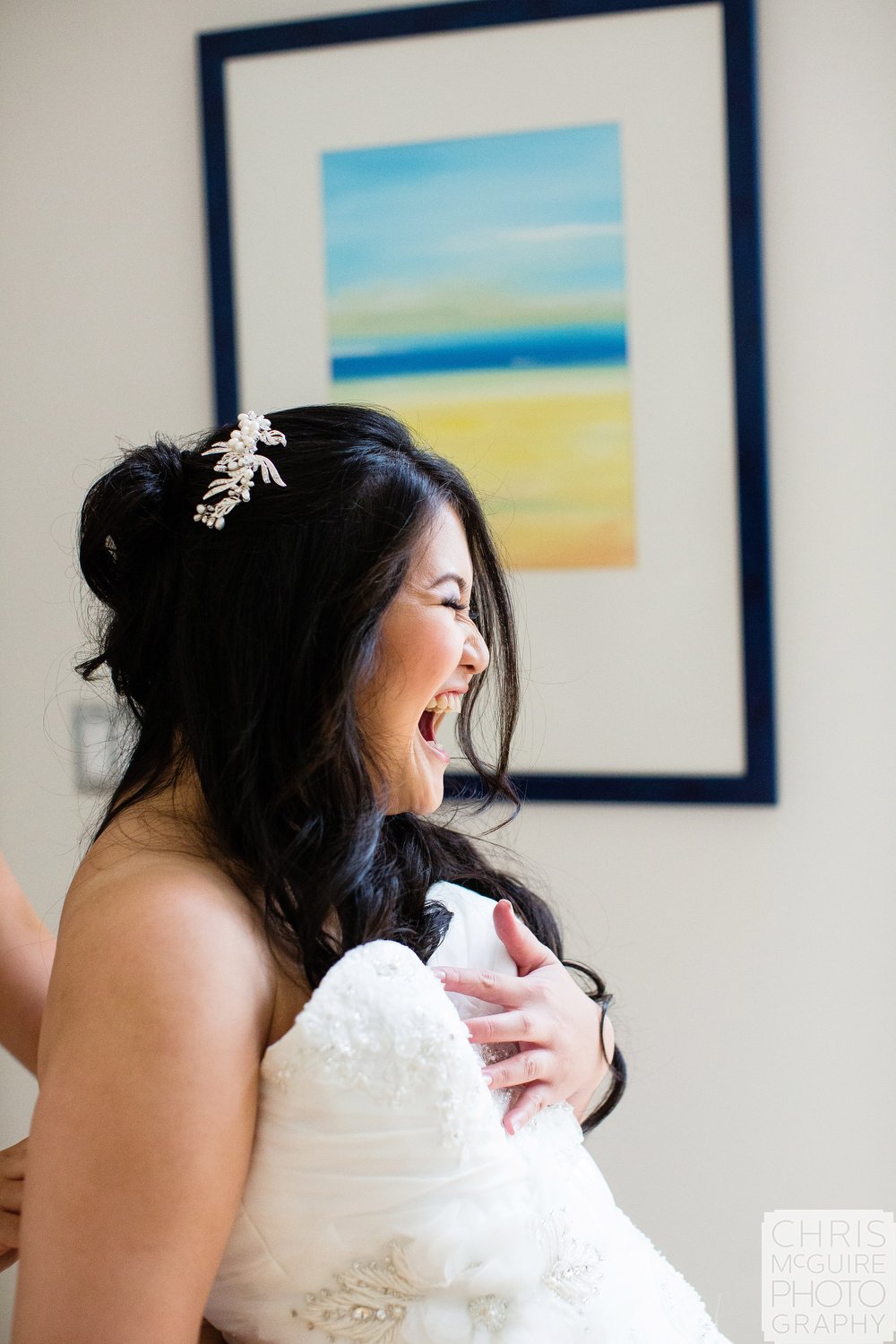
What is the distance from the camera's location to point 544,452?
6.38ft

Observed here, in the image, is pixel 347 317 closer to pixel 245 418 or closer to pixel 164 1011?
pixel 245 418

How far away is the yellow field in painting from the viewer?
1920 millimetres

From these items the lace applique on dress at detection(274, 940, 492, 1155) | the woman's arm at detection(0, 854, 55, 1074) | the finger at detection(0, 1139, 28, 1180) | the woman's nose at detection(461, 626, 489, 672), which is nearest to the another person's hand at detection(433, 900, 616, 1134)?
the lace applique on dress at detection(274, 940, 492, 1155)

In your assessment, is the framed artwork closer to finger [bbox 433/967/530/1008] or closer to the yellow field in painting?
the yellow field in painting

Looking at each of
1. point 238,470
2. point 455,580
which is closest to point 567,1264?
point 455,580

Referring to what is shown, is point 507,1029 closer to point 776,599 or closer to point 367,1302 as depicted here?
point 367,1302

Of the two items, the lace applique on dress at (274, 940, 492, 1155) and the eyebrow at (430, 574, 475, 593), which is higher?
the eyebrow at (430, 574, 475, 593)

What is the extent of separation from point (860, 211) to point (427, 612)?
1.10 m

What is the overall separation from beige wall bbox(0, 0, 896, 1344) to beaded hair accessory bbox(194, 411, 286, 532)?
1.00m

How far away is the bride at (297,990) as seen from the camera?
85 centimetres

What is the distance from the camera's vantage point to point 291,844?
1035 mm

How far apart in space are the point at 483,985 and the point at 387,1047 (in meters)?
0.20

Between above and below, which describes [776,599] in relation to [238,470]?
below

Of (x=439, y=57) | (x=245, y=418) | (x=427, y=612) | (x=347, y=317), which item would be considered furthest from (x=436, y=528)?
(x=439, y=57)
